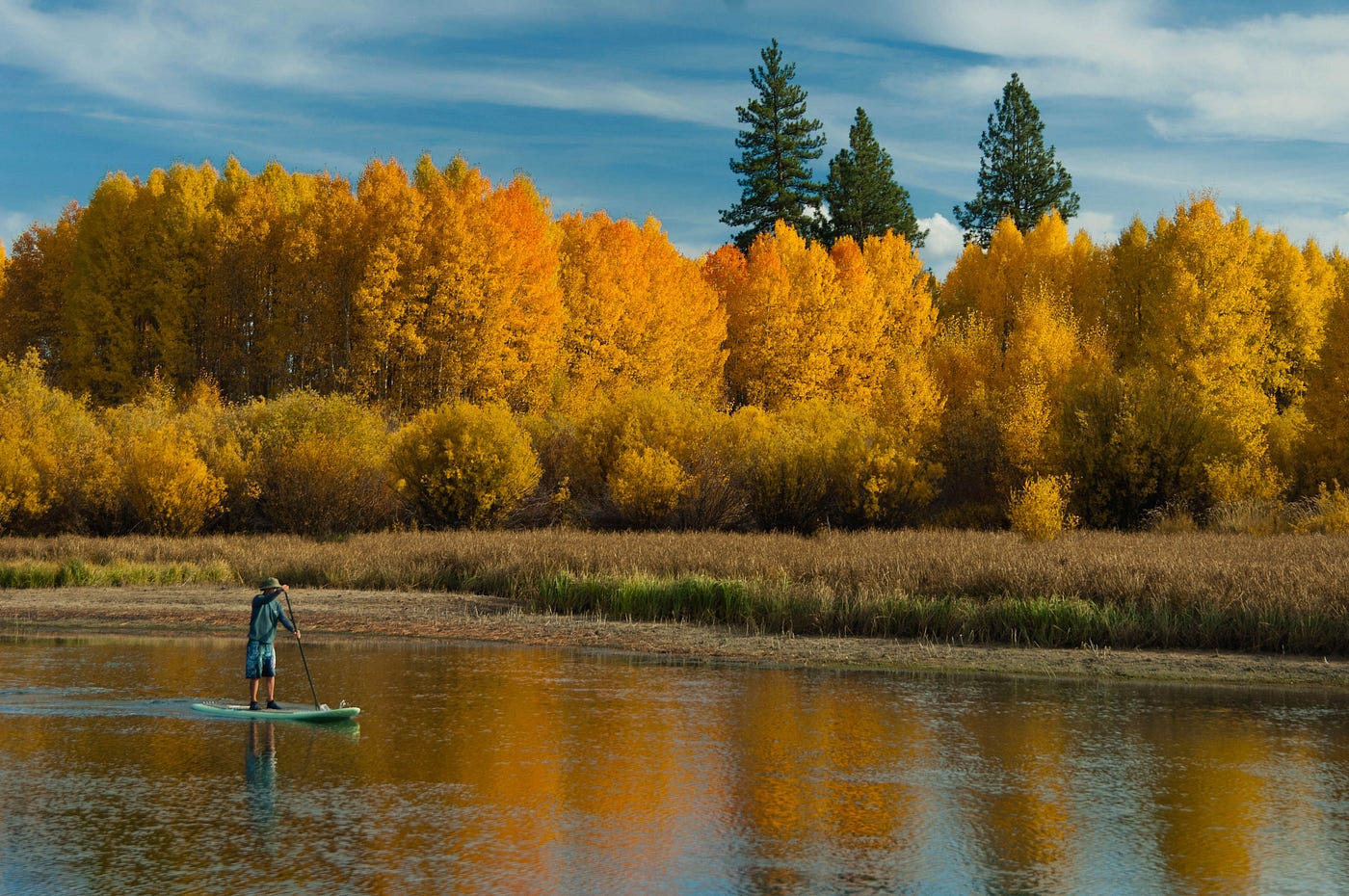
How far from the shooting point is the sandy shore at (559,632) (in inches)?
700

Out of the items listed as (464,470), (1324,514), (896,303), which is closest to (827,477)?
(464,470)

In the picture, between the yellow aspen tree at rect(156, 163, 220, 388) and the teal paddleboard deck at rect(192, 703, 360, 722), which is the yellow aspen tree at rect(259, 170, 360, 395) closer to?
the yellow aspen tree at rect(156, 163, 220, 388)

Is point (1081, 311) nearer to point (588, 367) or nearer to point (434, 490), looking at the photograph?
point (588, 367)

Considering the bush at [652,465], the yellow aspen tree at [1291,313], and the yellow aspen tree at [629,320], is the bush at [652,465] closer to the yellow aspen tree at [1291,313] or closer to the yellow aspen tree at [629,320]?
the yellow aspen tree at [629,320]

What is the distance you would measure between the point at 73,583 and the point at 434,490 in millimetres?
11844

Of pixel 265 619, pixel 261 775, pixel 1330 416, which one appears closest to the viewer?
pixel 261 775

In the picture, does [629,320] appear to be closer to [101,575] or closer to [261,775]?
[101,575]

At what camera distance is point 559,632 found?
21.3m

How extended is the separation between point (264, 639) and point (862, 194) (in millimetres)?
68499

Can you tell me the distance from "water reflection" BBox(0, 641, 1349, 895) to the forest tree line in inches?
782

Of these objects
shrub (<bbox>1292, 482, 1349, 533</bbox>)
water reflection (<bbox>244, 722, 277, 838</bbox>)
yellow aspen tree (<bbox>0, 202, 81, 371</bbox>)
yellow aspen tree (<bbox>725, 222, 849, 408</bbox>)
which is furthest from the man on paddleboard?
yellow aspen tree (<bbox>0, 202, 81, 371</bbox>)

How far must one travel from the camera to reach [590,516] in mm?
39250

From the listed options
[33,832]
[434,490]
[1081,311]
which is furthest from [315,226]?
[33,832]

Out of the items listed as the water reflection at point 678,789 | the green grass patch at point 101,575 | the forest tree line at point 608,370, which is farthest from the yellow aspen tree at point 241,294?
the water reflection at point 678,789
